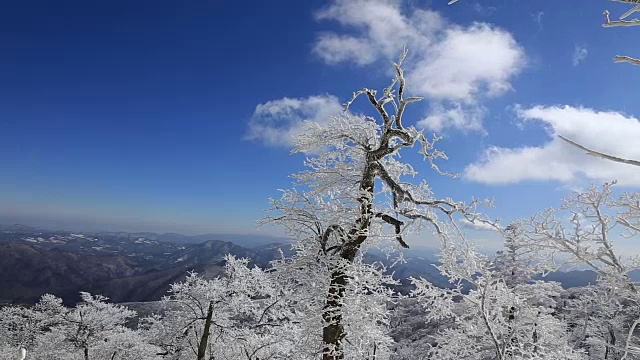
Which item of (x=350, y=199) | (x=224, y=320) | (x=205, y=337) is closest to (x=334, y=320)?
(x=350, y=199)

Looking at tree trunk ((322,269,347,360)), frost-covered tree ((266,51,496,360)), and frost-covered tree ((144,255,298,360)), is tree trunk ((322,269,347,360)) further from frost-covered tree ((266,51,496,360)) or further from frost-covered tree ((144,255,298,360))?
frost-covered tree ((144,255,298,360))

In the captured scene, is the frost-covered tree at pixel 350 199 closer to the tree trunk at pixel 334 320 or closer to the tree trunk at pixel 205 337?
the tree trunk at pixel 334 320

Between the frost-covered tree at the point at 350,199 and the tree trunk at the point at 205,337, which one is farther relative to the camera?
the tree trunk at the point at 205,337

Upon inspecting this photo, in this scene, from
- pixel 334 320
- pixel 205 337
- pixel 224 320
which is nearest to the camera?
pixel 334 320

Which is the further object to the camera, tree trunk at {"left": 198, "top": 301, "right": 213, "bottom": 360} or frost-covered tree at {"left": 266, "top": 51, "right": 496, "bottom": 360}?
tree trunk at {"left": 198, "top": 301, "right": 213, "bottom": 360}

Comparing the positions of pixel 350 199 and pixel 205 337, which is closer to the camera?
pixel 350 199

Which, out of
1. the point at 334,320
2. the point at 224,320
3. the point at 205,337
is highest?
the point at 334,320

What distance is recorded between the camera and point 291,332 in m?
17.9

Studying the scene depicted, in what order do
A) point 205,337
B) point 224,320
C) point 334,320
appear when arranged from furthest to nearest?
point 224,320 → point 205,337 → point 334,320

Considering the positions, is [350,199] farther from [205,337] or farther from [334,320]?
[205,337]

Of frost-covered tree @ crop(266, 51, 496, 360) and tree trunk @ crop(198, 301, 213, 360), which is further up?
frost-covered tree @ crop(266, 51, 496, 360)

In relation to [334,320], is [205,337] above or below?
below

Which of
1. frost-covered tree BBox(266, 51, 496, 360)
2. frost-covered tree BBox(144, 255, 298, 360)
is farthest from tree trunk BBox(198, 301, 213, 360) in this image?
frost-covered tree BBox(266, 51, 496, 360)

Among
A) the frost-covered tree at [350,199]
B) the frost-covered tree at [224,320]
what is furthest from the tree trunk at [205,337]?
the frost-covered tree at [350,199]
